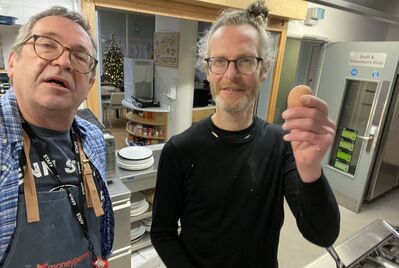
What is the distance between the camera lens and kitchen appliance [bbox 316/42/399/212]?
2.74 meters

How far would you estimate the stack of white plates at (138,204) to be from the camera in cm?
188

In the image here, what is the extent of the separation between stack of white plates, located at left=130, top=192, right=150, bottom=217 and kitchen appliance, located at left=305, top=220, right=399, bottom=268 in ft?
3.88

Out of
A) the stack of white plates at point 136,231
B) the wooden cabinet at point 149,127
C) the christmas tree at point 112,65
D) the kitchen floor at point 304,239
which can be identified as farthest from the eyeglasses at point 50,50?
the christmas tree at point 112,65

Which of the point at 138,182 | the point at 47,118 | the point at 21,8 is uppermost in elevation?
the point at 21,8

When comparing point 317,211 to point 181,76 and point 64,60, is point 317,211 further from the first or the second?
point 181,76

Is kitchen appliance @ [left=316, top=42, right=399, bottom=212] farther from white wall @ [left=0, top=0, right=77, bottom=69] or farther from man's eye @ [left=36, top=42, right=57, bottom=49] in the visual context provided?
man's eye @ [left=36, top=42, right=57, bottom=49]

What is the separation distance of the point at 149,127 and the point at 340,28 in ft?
10.4

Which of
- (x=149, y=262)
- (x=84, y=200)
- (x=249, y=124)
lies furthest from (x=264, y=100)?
(x=84, y=200)

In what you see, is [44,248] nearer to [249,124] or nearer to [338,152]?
[249,124]

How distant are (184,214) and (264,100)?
2.49 metres

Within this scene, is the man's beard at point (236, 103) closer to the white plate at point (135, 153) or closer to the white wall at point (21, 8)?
the white plate at point (135, 153)

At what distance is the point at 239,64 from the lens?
79cm

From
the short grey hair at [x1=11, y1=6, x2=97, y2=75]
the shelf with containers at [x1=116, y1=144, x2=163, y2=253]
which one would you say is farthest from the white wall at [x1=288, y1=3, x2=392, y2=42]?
the short grey hair at [x1=11, y1=6, x2=97, y2=75]

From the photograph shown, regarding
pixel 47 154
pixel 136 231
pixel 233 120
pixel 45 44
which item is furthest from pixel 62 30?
pixel 136 231
